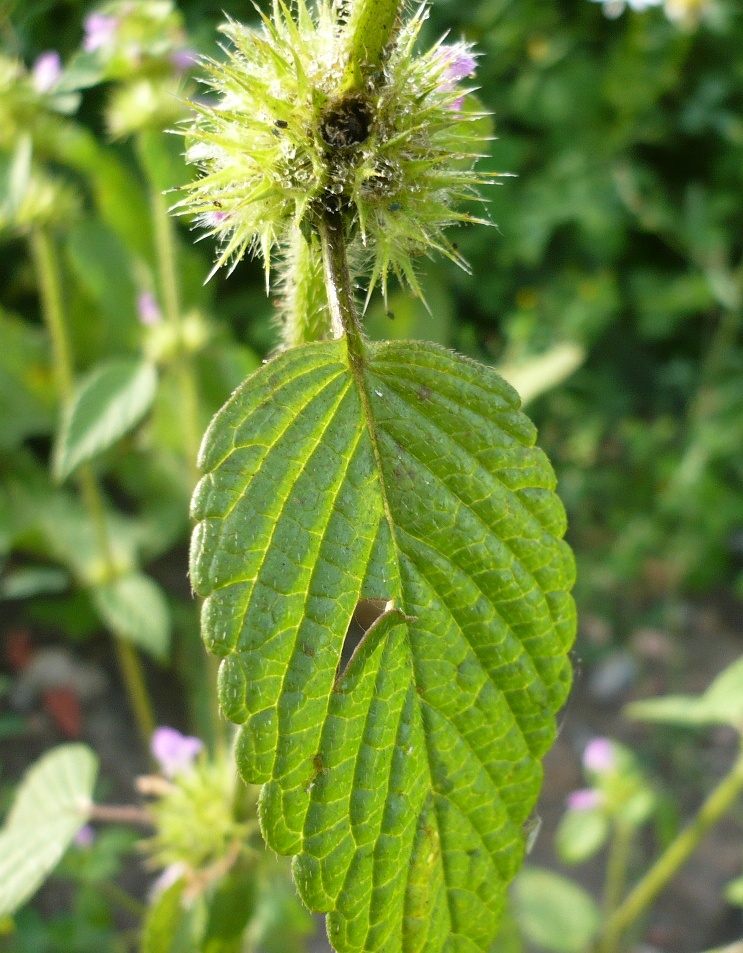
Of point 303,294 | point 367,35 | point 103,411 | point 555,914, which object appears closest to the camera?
point 367,35

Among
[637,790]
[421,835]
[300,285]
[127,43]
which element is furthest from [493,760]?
[637,790]

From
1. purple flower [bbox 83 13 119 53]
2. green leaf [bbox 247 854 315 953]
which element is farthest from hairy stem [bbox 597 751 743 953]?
purple flower [bbox 83 13 119 53]

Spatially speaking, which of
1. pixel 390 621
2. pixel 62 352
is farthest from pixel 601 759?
pixel 390 621

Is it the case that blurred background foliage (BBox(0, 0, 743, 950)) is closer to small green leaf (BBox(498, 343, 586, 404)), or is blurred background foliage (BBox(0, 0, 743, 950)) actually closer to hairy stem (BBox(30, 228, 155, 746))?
small green leaf (BBox(498, 343, 586, 404))

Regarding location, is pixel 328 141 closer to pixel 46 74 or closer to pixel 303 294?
pixel 303 294

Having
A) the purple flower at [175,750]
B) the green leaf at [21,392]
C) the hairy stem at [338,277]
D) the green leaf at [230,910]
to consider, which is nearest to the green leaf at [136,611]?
the purple flower at [175,750]

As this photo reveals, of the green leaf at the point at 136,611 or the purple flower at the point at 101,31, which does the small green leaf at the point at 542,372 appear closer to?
the green leaf at the point at 136,611
